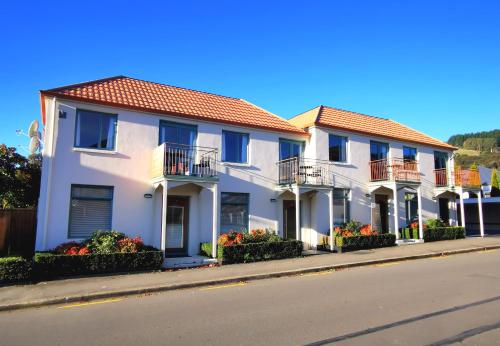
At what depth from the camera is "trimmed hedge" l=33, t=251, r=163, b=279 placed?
34.7ft

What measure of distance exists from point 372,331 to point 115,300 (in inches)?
222

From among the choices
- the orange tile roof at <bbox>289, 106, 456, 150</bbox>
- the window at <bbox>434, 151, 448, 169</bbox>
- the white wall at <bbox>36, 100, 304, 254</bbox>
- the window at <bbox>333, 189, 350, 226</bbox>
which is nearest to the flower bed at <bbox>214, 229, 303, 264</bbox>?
the white wall at <bbox>36, 100, 304, 254</bbox>

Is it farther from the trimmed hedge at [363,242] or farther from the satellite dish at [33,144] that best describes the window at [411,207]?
the satellite dish at [33,144]

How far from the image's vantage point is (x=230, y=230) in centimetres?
1552

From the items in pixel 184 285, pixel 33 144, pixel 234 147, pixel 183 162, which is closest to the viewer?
pixel 184 285

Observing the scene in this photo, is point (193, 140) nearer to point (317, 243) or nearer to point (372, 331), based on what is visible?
point (317, 243)

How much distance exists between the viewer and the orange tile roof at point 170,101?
45.1 feet

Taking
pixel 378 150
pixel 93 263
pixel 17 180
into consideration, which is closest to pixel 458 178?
pixel 378 150

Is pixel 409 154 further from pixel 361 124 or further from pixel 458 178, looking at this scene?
pixel 361 124

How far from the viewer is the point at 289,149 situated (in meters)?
18.1

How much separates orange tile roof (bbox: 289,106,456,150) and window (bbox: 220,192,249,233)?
209 inches

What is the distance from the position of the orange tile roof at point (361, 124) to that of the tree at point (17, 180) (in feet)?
39.7

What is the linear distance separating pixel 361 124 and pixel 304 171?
17.9ft

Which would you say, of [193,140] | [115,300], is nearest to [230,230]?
[193,140]
